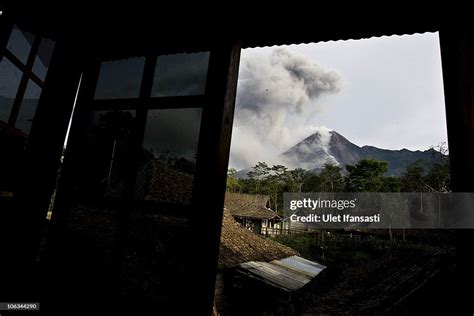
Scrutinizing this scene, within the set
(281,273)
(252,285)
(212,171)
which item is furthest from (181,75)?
(281,273)

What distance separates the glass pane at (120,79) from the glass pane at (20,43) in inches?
36.9

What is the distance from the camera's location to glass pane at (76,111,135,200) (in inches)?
71.6

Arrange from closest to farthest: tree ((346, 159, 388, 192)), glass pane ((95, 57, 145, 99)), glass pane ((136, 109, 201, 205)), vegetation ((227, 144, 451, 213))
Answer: glass pane ((136, 109, 201, 205)) → glass pane ((95, 57, 145, 99)) → vegetation ((227, 144, 451, 213)) → tree ((346, 159, 388, 192))

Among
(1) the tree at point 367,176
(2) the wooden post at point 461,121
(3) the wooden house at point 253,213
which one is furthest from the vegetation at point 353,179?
(2) the wooden post at point 461,121

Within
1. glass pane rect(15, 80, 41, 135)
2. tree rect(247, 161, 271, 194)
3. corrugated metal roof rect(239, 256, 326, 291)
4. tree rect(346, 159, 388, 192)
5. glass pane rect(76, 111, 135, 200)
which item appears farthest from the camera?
tree rect(247, 161, 271, 194)

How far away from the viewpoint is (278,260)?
13953mm

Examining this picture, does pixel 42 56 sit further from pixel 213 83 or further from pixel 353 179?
pixel 353 179

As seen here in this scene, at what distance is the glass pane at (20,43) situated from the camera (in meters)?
2.31

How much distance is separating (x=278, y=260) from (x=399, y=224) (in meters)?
26.6

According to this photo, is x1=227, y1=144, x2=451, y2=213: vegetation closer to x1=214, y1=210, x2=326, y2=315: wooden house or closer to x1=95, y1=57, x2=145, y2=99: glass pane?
x1=214, y1=210, x2=326, y2=315: wooden house

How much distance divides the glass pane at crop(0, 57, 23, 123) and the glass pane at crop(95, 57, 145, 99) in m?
0.95

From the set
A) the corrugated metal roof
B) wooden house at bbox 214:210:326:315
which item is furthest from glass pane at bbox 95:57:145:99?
the corrugated metal roof

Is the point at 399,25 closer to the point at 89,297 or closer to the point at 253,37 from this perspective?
the point at 253,37

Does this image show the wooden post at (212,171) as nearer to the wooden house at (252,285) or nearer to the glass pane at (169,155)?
the glass pane at (169,155)
